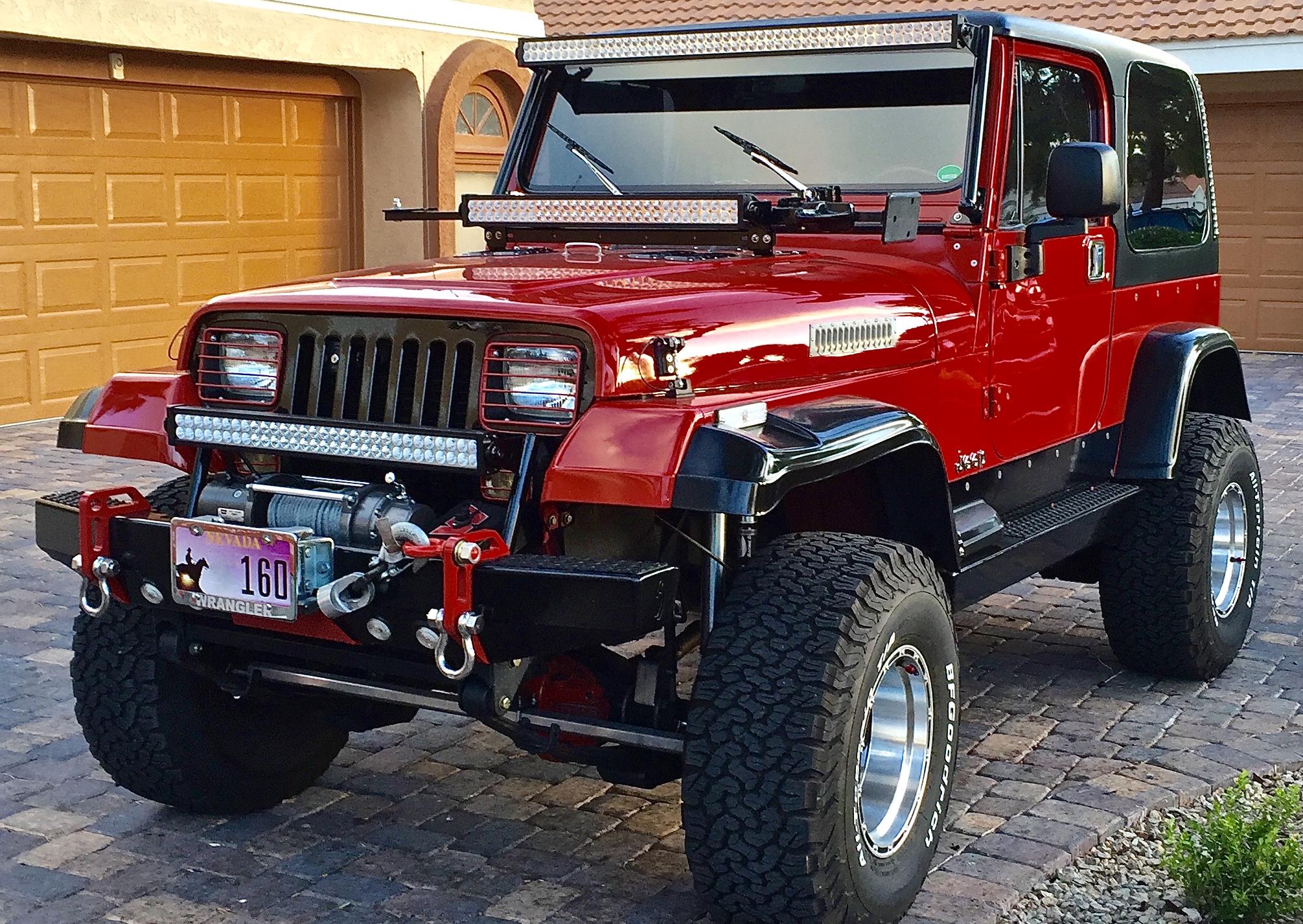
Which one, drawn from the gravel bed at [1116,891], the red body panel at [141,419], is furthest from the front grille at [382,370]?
the gravel bed at [1116,891]

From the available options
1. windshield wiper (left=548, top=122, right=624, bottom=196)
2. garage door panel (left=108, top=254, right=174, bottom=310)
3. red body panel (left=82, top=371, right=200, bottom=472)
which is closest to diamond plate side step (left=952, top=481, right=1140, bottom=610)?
windshield wiper (left=548, top=122, right=624, bottom=196)

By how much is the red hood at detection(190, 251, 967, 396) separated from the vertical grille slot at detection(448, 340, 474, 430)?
93 mm

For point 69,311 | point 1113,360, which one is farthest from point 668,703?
point 69,311

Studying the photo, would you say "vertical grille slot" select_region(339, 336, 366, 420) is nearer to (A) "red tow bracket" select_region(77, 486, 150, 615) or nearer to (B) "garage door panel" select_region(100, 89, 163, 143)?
(A) "red tow bracket" select_region(77, 486, 150, 615)

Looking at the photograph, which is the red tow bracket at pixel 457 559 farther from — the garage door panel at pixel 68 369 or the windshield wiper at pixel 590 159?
the garage door panel at pixel 68 369

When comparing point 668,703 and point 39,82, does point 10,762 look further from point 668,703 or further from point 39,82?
point 39,82

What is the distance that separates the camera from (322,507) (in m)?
3.43

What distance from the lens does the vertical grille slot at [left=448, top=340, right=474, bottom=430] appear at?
345cm

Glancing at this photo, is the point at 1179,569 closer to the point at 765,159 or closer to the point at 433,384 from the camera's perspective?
the point at 765,159

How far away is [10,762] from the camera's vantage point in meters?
4.66

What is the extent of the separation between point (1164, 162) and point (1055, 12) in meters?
11.8

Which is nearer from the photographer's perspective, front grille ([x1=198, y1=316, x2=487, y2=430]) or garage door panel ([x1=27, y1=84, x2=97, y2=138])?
→ front grille ([x1=198, y1=316, x2=487, y2=430])

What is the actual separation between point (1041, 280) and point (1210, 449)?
3.51 feet

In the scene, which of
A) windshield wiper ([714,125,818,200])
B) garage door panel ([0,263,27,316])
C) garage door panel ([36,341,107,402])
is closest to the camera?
A: windshield wiper ([714,125,818,200])
